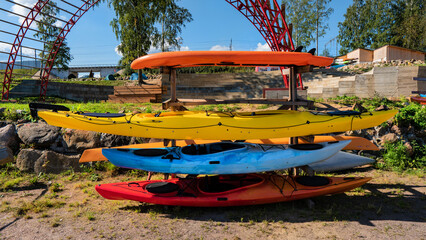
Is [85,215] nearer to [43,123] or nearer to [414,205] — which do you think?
[43,123]

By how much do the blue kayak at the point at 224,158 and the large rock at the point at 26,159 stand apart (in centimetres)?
322

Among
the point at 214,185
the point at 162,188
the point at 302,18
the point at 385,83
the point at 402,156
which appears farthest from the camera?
the point at 302,18

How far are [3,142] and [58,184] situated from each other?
2651mm

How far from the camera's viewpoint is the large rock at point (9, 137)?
22.5ft

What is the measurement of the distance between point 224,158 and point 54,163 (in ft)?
16.3

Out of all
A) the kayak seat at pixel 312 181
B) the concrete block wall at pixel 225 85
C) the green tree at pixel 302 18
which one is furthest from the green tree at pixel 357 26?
the kayak seat at pixel 312 181

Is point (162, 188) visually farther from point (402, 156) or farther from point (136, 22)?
point (136, 22)

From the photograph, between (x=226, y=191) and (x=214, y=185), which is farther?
(x=214, y=185)

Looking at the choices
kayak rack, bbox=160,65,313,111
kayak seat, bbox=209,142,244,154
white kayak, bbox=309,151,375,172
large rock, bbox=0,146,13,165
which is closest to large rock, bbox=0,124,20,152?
large rock, bbox=0,146,13,165

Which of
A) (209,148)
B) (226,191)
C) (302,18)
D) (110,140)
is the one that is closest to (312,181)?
(226,191)

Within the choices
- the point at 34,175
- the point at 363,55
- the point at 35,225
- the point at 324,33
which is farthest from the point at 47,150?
the point at 324,33

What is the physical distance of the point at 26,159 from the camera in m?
6.51

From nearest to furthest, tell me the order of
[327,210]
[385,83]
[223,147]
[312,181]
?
[327,210] < [312,181] < [223,147] < [385,83]

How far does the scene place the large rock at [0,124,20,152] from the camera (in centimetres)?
685
